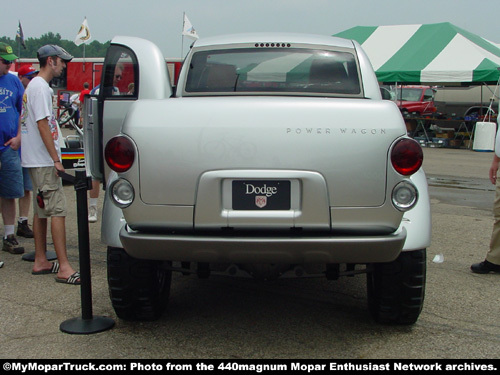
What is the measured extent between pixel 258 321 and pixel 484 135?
1729 cm

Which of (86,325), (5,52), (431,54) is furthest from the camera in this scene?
(431,54)

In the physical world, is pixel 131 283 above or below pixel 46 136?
below

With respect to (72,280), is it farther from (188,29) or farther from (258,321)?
(188,29)

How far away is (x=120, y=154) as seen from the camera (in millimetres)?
3256

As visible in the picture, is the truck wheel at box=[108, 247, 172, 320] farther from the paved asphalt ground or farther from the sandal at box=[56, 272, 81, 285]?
the sandal at box=[56, 272, 81, 285]

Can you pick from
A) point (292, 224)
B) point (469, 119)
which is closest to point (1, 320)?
point (292, 224)

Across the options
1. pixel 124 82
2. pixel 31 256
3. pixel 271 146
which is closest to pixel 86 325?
pixel 271 146

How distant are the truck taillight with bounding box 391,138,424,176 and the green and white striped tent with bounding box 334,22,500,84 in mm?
15700

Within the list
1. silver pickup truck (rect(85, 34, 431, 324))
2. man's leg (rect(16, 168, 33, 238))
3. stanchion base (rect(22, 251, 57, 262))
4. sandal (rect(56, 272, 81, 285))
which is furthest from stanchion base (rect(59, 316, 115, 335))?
man's leg (rect(16, 168, 33, 238))

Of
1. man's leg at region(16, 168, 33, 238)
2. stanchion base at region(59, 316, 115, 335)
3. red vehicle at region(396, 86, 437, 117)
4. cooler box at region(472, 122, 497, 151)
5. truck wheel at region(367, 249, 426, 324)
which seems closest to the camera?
truck wheel at region(367, 249, 426, 324)

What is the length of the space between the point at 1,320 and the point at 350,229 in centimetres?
235

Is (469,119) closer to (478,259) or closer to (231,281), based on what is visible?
(478,259)

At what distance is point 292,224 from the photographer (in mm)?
3176

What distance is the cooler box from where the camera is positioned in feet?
63.9
